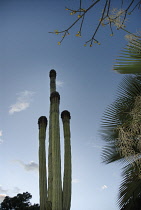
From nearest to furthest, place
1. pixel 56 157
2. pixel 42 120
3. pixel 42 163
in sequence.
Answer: pixel 56 157, pixel 42 163, pixel 42 120

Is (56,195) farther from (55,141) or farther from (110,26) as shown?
(110,26)

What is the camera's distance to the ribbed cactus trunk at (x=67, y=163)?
17.8 ft

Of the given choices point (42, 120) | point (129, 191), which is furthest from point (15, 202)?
point (129, 191)

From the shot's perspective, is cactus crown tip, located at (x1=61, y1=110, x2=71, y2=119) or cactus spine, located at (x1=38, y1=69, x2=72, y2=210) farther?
cactus crown tip, located at (x1=61, y1=110, x2=71, y2=119)

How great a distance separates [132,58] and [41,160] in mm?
4386

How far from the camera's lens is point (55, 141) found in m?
5.80

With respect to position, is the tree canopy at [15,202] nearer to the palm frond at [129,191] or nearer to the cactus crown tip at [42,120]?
the cactus crown tip at [42,120]

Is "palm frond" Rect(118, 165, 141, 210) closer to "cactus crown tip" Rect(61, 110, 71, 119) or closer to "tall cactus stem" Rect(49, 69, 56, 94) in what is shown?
"cactus crown tip" Rect(61, 110, 71, 119)

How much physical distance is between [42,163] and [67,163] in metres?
0.72

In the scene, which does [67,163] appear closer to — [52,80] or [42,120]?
[42,120]

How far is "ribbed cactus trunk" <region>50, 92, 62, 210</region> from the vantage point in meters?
5.26

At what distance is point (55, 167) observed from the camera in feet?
18.1

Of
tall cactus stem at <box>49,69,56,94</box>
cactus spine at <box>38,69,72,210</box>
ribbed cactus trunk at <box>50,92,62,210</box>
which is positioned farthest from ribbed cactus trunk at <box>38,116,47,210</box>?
tall cactus stem at <box>49,69,56,94</box>

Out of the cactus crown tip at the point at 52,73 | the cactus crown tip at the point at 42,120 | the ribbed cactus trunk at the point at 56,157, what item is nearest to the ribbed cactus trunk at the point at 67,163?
the ribbed cactus trunk at the point at 56,157
